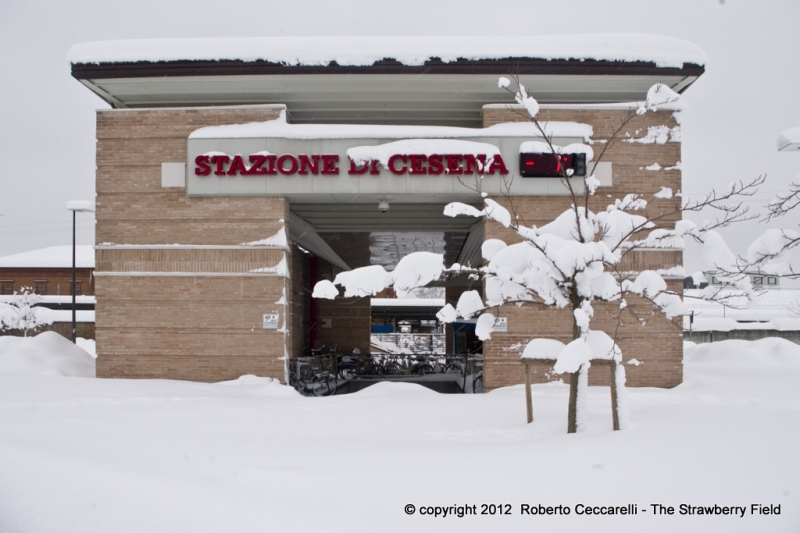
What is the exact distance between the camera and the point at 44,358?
15172 millimetres

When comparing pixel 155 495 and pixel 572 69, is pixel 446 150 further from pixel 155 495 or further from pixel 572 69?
pixel 155 495

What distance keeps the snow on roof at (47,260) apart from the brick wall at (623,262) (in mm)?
49413

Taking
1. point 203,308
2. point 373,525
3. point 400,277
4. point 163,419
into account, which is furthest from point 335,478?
point 203,308

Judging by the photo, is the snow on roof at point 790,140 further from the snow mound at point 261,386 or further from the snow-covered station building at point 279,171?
Result: the snow mound at point 261,386

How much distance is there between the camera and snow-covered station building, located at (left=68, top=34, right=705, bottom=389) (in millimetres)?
13805

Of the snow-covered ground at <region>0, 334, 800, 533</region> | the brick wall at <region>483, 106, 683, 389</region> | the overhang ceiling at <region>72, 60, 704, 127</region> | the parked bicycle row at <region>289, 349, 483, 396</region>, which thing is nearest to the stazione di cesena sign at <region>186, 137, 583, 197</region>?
the brick wall at <region>483, 106, 683, 389</region>

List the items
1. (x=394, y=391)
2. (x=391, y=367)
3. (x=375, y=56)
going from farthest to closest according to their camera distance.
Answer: (x=391, y=367), (x=375, y=56), (x=394, y=391)

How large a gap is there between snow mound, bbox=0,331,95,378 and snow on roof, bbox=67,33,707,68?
22.7 feet

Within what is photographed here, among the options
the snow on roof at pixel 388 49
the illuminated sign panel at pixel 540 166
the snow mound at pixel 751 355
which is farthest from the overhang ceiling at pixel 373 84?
the snow mound at pixel 751 355

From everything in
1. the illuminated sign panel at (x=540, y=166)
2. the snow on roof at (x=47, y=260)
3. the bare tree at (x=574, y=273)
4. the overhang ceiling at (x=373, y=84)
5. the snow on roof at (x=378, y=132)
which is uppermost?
the overhang ceiling at (x=373, y=84)

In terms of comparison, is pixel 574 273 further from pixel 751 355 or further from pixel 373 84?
pixel 751 355

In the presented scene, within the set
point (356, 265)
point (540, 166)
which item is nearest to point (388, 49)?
point (540, 166)

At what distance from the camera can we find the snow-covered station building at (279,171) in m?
13.8

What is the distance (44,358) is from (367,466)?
12244 millimetres
